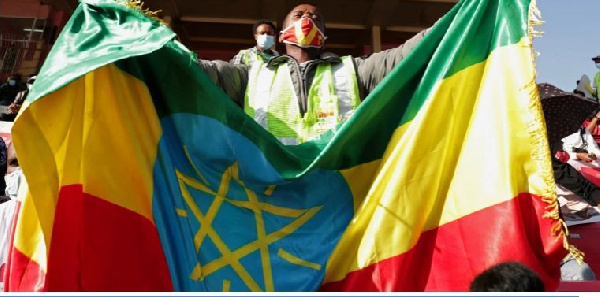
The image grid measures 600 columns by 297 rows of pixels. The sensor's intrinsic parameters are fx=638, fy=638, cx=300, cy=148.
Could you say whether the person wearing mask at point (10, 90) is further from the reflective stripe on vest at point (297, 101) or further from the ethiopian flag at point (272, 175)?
the ethiopian flag at point (272, 175)

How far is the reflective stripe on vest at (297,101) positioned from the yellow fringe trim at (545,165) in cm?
Result: 91

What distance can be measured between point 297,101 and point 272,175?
21.4 inches

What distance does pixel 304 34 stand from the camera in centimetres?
345

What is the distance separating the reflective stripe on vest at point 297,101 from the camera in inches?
123

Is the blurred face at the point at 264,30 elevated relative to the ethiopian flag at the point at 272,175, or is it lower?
elevated

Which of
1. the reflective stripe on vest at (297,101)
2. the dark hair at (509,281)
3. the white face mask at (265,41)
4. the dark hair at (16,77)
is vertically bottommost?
the dark hair at (509,281)

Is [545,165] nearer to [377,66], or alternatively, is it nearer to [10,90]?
[377,66]

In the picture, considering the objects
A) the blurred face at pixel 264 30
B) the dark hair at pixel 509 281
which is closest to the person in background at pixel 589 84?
the blurred face at pixel 264 30

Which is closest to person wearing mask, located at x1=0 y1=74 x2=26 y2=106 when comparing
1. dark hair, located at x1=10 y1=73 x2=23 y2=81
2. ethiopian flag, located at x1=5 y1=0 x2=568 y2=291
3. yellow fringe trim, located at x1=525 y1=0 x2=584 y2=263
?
dark hair, located at x1=10 y1=73 x2=23 y2=81

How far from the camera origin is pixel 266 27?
4984 millimetres

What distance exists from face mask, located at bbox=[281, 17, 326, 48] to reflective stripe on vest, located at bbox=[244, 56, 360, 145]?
0.19 metres

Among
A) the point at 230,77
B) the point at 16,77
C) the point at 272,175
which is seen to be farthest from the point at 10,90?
the point at 272,175

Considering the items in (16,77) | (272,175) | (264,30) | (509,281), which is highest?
(264,30)

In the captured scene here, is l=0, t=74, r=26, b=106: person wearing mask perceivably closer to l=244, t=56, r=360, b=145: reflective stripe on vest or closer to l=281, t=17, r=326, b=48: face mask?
l=281, t=17, r=326, b=48: face mask
